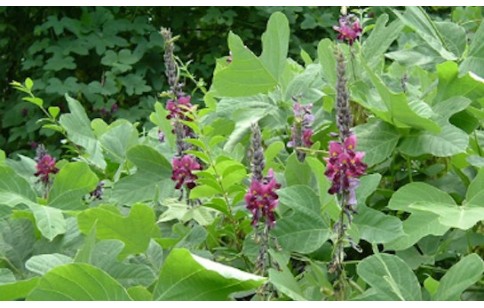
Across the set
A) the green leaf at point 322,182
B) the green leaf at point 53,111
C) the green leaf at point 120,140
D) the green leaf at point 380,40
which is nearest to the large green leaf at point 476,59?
the green leaf at point 380,40

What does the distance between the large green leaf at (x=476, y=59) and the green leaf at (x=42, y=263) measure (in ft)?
1.91

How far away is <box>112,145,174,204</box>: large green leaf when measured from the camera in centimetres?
107

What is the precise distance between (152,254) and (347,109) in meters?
0.27

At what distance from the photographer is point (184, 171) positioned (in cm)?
101

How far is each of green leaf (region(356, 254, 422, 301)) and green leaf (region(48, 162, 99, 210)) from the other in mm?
420

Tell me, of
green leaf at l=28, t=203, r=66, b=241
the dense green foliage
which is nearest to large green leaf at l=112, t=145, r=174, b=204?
the dense green foliage

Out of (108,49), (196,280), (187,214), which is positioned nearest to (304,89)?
(187,214)

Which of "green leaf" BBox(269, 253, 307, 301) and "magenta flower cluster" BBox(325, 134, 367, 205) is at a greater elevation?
"magenta flower cluster" BBox(325, 134, 367, 205)

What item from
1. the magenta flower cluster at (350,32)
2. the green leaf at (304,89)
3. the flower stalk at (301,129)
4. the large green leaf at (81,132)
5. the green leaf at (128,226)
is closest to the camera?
the green leaf at (128,226)

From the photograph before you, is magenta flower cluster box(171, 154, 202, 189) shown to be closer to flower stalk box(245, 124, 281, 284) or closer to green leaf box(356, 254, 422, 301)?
flower stalk box(245, 124, 281, 284)

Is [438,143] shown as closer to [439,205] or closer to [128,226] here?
[439,205]

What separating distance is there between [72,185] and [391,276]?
18.6 inches

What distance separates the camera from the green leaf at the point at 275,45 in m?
1.07

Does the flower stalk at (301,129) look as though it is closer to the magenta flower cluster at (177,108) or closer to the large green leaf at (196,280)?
the magenta flower cluster at (177,108)
